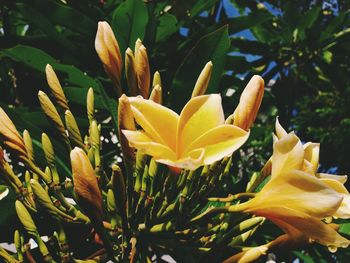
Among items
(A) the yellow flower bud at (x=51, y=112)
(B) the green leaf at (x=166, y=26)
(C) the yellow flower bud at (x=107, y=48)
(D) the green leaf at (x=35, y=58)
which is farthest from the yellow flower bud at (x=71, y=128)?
(B) the green leaf at (x=166, y=26)

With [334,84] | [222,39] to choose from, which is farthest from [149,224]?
[334,84]

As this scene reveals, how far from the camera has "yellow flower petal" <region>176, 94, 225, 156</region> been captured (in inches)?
32.6

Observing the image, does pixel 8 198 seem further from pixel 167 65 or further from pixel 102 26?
pixel 167 65

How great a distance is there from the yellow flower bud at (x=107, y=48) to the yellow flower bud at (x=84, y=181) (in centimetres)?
32

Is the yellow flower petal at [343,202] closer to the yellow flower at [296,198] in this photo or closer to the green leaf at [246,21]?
the yellow flower at [296,198]

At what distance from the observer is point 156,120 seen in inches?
32.0

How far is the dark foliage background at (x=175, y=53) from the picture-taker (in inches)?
51.6

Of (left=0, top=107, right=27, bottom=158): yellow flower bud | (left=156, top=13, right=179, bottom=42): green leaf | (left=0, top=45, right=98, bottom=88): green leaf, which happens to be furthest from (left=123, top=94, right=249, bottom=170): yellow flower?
(left=156, top=13, right=179, bottom=42): green leaf

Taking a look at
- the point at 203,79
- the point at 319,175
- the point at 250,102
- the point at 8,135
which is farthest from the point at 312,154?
the point at 8,135

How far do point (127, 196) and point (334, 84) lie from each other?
279 cm

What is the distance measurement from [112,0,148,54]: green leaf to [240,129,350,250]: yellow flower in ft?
2.56

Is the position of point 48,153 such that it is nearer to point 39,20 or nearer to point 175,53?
point 39,20

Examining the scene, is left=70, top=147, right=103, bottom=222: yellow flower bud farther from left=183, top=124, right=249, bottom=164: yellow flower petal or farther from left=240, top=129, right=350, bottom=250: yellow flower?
left=240, top=129, right=350, bottom=250: yellow flower

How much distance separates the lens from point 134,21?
4.80 feet
